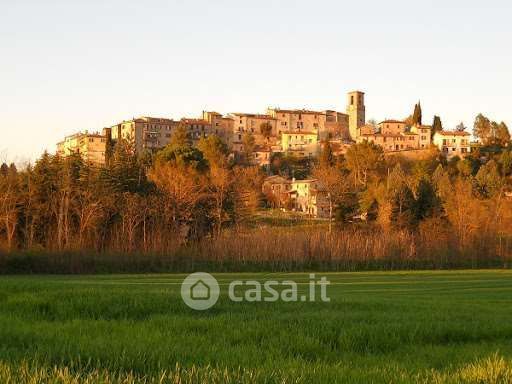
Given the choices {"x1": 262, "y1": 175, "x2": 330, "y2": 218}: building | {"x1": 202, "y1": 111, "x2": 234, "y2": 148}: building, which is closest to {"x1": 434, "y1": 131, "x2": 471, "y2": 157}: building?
{"x1": 262, "y1": 175, "x2": 330, "y2": 218}: building

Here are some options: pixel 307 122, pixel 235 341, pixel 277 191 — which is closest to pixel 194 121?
pixel 307 122

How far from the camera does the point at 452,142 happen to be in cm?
14775

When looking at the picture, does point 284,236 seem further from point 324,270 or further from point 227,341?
point 227,341

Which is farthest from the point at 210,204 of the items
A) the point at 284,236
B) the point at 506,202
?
the point at 506,202

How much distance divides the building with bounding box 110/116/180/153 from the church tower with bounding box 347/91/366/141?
52.5 meters

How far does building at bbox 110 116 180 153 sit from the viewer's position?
14475 cm

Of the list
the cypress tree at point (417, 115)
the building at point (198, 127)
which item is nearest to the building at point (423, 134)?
the cypress tree at point (417, 115)

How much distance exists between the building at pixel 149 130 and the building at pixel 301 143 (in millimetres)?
25548

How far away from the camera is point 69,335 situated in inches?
333

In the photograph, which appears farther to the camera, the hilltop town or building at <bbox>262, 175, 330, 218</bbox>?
the hilltop town

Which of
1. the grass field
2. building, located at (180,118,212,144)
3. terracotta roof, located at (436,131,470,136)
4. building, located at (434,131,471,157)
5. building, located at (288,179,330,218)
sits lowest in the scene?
the grass field

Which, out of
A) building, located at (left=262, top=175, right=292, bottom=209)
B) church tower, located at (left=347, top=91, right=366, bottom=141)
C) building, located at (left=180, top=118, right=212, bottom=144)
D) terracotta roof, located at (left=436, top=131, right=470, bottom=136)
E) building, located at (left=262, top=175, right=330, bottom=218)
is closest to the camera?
building, located at (left=262, top=175, right=330, bottom=218)

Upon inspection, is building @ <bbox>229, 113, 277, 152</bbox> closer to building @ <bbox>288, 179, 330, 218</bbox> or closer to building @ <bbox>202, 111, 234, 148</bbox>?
building @ <bbox>202, 111, 234, 148</bbox>

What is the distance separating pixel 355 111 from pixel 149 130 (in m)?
61.4
